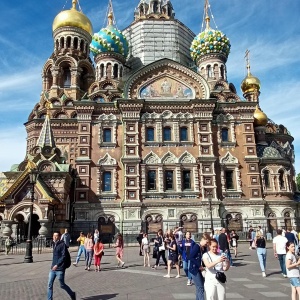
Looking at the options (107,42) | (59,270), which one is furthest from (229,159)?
(59,270)

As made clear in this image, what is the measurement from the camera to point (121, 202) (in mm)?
27812

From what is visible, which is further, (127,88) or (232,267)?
(127,88)

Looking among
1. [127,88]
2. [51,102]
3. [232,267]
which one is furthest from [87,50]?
[232,267]

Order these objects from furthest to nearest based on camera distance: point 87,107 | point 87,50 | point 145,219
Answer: point 87,50 < point 87,107 < point 145,219

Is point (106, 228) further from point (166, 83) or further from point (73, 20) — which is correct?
point (73, 20)

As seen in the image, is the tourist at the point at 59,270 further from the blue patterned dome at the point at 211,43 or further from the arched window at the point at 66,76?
the arched window at the point at 66,76

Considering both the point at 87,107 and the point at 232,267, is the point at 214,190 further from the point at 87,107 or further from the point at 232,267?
the point at 232,267

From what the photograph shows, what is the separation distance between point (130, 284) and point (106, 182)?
18.9 meters

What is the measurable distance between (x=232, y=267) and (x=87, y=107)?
Answer: 64.8 feet

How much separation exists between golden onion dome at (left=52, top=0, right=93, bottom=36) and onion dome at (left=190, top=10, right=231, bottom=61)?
43.5ft

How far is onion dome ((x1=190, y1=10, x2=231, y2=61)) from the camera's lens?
36125 millimetres

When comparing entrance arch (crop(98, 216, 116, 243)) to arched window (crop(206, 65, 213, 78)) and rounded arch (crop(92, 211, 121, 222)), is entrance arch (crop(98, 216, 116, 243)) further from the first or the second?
arched window (crop(206, 65, 213, 78))

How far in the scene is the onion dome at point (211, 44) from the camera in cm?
3612

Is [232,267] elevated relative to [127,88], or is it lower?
lower
